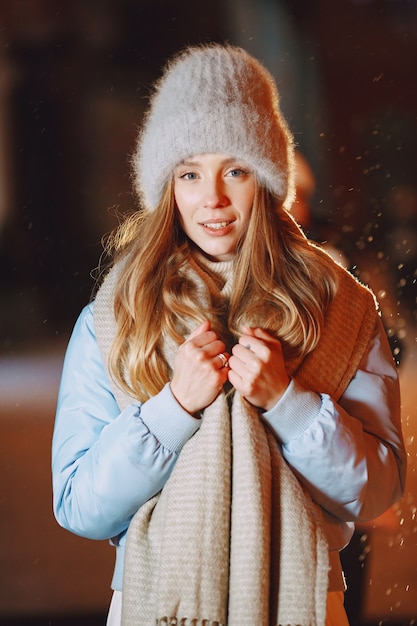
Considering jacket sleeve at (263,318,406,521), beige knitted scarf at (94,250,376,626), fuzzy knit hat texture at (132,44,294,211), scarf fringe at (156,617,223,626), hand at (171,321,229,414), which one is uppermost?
fuzzy knit hat texture at (132,44,294,211)

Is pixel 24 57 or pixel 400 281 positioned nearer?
pixel 24 57

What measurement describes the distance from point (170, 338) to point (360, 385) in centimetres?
21

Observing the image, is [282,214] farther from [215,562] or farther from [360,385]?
[215,562]

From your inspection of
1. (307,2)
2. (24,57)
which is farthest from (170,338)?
(307,2)

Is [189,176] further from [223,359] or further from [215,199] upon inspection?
[223,359]

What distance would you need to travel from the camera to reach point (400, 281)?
216 centimetres

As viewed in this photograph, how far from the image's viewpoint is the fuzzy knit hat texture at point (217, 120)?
0.90 m

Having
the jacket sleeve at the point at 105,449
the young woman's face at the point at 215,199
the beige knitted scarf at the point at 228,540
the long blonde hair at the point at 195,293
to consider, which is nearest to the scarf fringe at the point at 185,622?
the beige knitted scarf at the point at 228,540

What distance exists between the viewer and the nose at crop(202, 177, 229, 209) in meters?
0.88

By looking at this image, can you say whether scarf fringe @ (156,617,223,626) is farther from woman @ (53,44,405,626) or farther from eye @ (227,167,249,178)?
eye @ (227,167,249,178)

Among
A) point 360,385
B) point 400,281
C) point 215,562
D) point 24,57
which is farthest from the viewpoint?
point 400,281

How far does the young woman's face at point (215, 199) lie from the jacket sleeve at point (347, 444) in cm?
18

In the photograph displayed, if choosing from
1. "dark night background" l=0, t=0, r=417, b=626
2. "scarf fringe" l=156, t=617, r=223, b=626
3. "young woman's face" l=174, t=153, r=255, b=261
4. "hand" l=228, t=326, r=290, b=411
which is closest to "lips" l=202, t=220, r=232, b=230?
"young woman's face" l=174, t=153, r=255, b=261

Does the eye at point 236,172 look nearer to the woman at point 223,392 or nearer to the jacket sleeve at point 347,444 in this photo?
the woman at point 223,392
